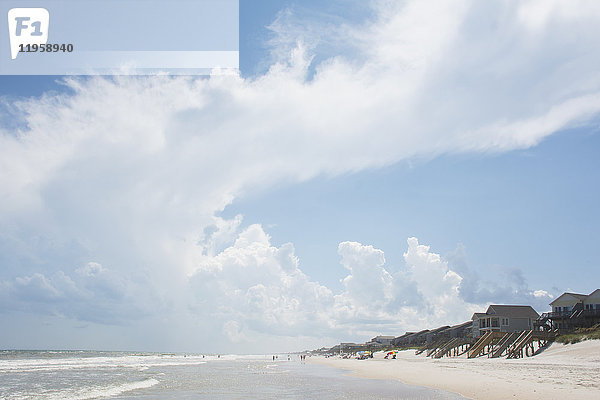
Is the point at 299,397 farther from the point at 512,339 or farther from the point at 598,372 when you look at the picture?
the point at 512,339

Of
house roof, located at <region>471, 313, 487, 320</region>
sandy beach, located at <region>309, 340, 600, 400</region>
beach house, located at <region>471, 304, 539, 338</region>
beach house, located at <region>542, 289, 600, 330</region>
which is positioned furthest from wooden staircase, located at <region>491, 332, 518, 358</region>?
Answer: house roof, located at <region>471, 313, 487, 320</region>

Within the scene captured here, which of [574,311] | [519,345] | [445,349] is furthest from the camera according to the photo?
[445,349]

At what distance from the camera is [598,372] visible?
93.1ft

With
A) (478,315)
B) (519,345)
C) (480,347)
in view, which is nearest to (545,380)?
(519,345)

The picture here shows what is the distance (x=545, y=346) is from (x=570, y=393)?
96.5 ft

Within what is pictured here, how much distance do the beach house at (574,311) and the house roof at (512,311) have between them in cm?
1036

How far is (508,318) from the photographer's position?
7469 centimetres

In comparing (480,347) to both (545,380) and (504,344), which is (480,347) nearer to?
(504,344)

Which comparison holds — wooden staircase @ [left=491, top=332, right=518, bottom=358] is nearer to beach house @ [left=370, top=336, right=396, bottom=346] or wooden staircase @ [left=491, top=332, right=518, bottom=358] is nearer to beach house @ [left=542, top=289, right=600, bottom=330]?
beach house @ [left=542, top=289, right=600, bottom=330]

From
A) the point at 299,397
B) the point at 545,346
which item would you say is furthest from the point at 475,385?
the point at 545,346

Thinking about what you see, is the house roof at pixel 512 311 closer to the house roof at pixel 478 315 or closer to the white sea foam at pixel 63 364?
the house roof at pixel 478 315

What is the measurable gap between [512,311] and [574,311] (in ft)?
62.1

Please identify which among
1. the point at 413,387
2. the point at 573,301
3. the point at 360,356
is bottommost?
the point at 360,356

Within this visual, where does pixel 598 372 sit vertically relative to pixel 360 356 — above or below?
above
